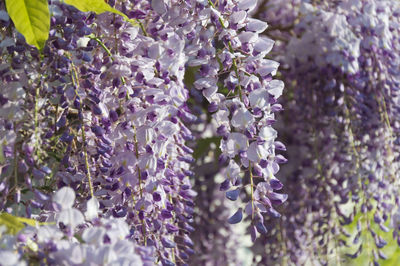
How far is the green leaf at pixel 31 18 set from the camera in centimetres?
119

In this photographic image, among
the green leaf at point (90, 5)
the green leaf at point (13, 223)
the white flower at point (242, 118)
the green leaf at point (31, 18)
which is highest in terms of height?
the green leaf at point (90, 5)

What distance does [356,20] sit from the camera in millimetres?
2121

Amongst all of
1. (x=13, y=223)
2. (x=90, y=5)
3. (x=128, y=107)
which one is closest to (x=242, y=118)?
(x=128, y=107)

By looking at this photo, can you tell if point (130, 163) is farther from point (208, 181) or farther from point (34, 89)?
point (208, 181)

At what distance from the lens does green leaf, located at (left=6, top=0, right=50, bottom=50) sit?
1191 mm

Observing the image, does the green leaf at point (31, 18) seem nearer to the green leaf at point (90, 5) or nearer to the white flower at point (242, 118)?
the green leaf at point (90, 5)

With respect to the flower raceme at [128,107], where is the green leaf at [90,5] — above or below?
above

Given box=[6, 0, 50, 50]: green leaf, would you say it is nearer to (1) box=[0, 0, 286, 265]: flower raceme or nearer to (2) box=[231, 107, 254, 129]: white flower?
(1) box=[0, 0, 286, 265]: flower raceme

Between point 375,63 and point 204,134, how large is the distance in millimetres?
587

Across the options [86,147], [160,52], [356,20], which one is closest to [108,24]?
[160,52]

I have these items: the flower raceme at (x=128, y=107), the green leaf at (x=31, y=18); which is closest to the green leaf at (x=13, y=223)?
the flower raceme at (x=128, y=107)

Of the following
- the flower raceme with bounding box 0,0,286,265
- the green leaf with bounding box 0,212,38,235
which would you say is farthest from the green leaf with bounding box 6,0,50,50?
the green leaf with bounding box 0,212,38,235

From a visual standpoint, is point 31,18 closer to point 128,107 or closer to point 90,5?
point 90,5

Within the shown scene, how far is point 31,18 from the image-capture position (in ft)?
3.93
